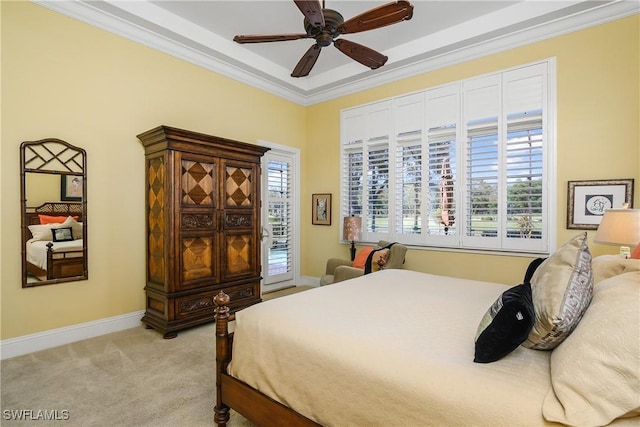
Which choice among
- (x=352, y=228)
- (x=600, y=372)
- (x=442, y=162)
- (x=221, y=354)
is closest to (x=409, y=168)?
(x=442, y=162)

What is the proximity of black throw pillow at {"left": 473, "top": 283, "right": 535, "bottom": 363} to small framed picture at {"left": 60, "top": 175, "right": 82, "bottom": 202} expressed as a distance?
348 centimetres

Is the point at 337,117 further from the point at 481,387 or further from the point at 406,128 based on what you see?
the point at 481,387

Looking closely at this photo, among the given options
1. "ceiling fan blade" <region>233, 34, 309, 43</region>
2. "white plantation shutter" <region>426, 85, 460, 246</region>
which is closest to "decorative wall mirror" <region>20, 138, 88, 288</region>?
"ceiling fan blade" <region>233, 34, 309, 43</region>

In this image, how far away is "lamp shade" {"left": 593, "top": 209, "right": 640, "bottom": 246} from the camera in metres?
2.28

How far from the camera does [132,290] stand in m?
3.49

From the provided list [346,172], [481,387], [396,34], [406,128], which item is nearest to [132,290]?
[346,172]

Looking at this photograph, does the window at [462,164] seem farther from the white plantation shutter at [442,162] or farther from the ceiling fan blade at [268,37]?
the ceiling fan blade at [268,37]

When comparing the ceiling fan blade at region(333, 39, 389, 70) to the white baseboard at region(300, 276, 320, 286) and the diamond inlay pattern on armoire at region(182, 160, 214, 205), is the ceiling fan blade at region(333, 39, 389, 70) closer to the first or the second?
the diamond inlay pattern on armoire at region(182, 160, 214, 205)

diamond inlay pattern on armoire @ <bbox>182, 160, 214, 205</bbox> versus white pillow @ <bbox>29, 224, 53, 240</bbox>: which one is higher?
diamond inlay pattern on armoire @ <bbox>182, 160, 214, 205</bbox>

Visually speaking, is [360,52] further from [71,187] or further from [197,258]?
[71,187]

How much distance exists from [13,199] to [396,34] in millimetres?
4204

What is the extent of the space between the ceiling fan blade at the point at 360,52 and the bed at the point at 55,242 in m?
2.82

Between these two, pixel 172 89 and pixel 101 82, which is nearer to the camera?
pixel 101 82

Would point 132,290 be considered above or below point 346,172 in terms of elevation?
below
